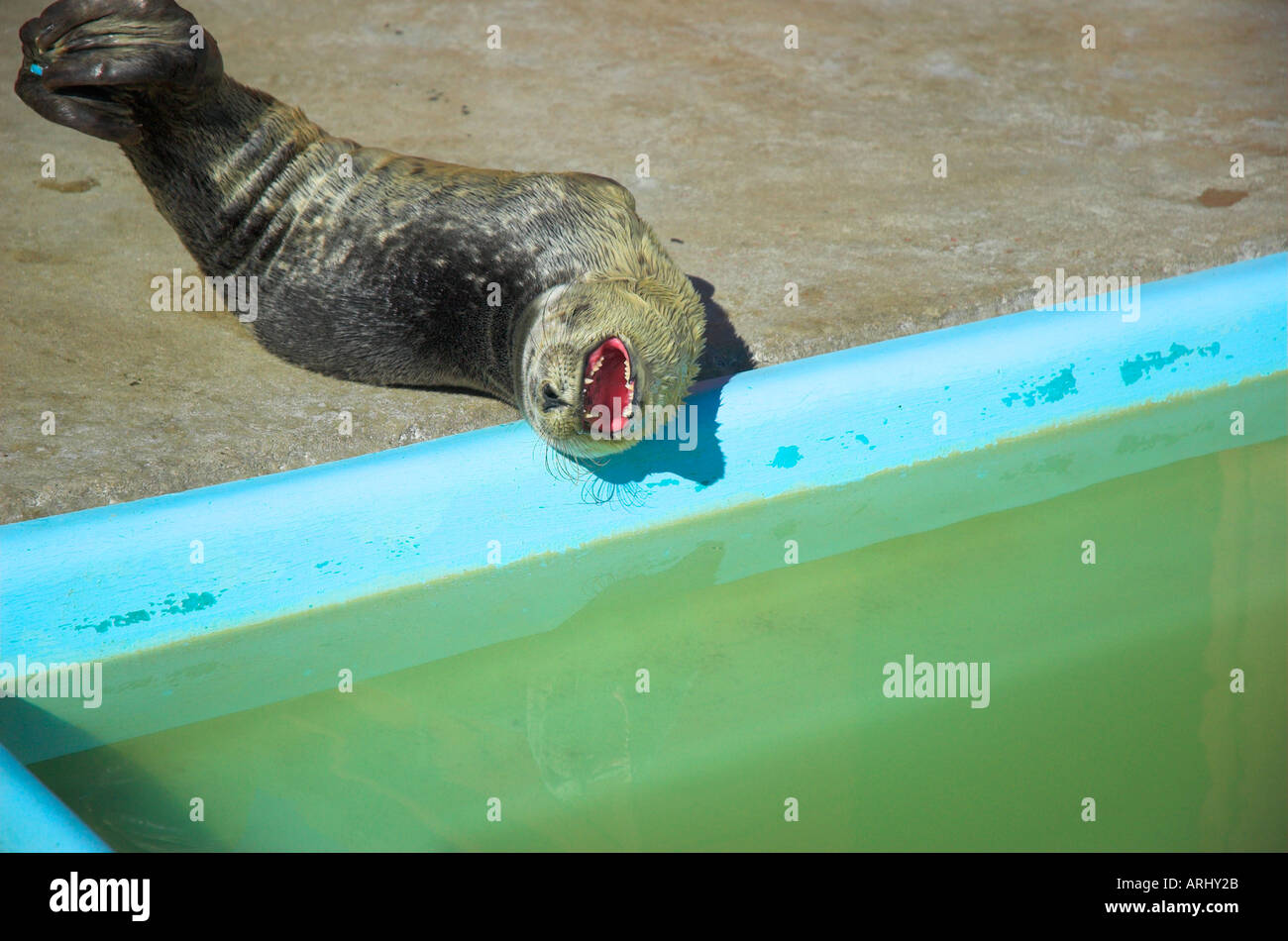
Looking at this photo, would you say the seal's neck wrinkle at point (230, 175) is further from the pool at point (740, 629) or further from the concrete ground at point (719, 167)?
the pool at point (740, 629)

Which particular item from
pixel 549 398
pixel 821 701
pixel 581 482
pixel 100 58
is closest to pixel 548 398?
pixel 549 398

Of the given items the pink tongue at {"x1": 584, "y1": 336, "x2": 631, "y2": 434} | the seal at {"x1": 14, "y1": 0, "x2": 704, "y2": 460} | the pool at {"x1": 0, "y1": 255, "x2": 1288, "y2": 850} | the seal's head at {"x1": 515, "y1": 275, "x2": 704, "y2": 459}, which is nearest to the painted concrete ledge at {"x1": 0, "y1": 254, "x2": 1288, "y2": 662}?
the pool at {"x1": 0, "y1": 255, "x2": 1288, "y2": 850}

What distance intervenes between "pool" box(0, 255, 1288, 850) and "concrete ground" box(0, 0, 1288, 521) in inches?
10.1

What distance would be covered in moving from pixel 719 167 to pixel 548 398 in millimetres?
2681

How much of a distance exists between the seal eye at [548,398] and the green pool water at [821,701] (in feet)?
2.96

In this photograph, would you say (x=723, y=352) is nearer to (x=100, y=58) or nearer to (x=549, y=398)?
(x=549, y=398)

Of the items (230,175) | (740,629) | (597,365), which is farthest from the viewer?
(230,175)

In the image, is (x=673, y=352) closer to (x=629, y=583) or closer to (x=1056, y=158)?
(x=629, y=583)

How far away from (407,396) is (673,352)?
1.07 metres

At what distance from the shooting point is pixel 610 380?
302 centimetres

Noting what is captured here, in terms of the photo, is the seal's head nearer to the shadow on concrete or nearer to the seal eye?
the seal eye

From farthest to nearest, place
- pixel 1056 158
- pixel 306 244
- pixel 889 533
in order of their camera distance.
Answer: pixel 1056 158 → pixel 889 533 → pixel 306 244

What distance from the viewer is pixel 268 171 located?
12.6ft
